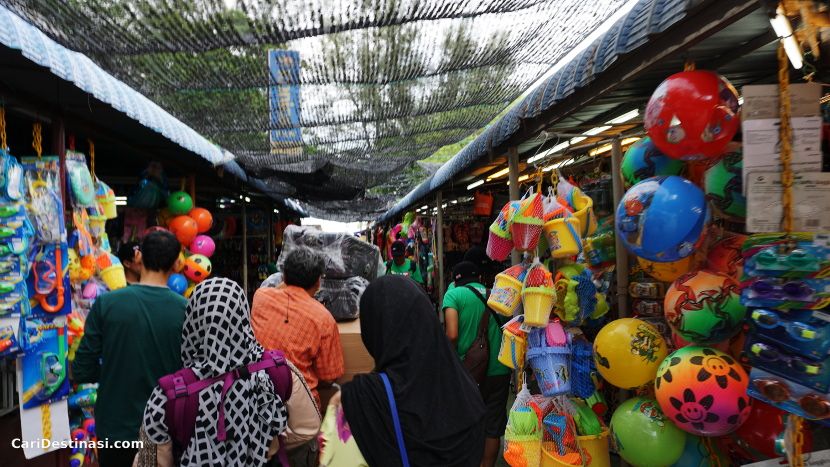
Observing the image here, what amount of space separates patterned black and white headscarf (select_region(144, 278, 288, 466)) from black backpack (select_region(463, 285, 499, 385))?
2070 mm

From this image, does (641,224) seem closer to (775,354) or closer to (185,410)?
(775,354)

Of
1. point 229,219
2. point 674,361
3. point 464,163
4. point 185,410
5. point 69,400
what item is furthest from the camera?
point 229,219

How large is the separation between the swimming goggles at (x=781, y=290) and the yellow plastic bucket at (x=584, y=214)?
56.7 inches

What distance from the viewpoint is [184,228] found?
539 cm

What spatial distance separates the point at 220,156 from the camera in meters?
5.69

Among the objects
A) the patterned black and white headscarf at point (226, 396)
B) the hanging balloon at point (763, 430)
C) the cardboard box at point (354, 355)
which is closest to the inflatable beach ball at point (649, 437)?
the hanging balloon at point (763, 430)

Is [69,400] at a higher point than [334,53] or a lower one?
lower

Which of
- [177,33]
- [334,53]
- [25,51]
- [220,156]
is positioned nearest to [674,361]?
[334,53]

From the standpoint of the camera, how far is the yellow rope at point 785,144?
5.39 ft

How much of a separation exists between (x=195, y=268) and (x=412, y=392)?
4.43 meters

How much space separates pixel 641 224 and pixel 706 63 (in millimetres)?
899

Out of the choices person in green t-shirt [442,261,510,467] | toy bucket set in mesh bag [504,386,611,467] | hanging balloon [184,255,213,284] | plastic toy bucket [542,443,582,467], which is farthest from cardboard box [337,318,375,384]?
hanging balloon [184,255,213,284]

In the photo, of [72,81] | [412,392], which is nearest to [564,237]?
[412,392]

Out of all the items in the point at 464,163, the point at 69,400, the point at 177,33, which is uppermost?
the point at 177,33
